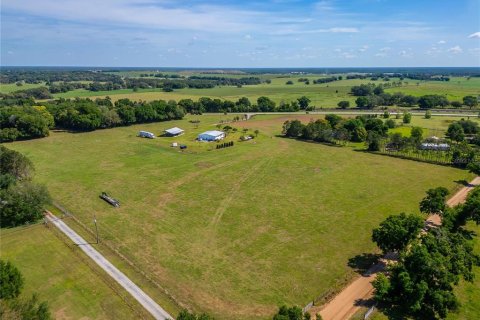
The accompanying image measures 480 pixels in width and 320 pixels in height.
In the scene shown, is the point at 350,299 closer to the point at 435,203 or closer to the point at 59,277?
the point at 435,203

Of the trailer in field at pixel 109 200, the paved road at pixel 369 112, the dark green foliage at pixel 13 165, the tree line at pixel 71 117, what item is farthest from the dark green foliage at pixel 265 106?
the dark green foliage at pixel 13 165

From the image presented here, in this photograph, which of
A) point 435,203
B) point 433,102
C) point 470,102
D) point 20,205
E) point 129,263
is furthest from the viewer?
point 433,102

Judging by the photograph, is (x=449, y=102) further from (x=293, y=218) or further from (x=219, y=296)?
(x=219, y=296)

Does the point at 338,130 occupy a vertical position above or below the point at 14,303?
above

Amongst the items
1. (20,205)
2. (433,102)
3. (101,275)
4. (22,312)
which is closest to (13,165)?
(20,205)

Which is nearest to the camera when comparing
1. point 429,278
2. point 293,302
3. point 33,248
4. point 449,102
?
point 429,278

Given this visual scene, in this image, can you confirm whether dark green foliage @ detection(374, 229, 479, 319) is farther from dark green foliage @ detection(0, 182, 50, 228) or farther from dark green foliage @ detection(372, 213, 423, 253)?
dark green foliage @ detection(0, 182, 50, 228)

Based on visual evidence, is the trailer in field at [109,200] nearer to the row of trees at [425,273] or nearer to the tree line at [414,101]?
the row of trees at [425,273]

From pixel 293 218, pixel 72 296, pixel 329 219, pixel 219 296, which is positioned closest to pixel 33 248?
pixel 72 296
